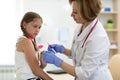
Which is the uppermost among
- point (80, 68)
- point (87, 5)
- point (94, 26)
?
point (87, 5)

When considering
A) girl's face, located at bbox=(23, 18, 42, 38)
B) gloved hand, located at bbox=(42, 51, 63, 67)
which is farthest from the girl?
gloved hand, located at bbox=(42, 51, 63, 67)

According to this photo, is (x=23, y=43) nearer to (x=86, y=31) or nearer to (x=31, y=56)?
(x=31, y=56)

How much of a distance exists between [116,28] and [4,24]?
6.65 feet

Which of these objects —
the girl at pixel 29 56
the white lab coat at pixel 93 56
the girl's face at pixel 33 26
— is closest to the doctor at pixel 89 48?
the white lab coat at pixel 93 56

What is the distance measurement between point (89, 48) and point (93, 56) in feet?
0.19

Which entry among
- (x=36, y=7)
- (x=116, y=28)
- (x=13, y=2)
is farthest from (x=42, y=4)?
(x=116, y=28)

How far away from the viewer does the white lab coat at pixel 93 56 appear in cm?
145

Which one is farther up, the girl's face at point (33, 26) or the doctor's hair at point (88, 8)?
the doctor's hair at point (88, 8)

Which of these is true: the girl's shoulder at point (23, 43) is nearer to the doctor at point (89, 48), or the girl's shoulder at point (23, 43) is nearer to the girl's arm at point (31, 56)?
the girl's arm at point (31, 56)

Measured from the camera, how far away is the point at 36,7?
3797 millimetres

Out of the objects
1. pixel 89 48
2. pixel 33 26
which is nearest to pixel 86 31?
pixel 89 48

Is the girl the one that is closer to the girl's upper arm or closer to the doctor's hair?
the girl's upper arm

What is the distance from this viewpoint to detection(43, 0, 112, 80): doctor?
57.3 inches

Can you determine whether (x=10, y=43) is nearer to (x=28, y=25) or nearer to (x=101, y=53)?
(x=28, y=25)
